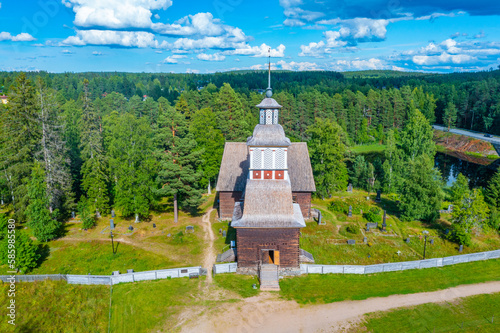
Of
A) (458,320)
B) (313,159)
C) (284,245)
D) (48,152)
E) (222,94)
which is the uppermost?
(222,94)

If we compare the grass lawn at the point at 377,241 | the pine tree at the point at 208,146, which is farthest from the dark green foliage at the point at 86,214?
the grass lawn at the point at 377,241

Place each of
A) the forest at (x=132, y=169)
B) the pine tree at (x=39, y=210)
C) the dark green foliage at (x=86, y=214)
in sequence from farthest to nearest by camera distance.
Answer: the dark green foliage at (x=86, y=214), the forest at (x=132, y=169), the pine tree at (x=39, y=210)

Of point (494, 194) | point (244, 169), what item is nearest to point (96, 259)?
point (244, 169)

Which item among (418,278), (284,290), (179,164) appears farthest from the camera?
(179,164)

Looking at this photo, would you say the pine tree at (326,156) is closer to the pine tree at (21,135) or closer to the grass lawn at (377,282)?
the grass lawn at (377,282)

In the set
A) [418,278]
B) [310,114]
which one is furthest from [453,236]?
[310,114]

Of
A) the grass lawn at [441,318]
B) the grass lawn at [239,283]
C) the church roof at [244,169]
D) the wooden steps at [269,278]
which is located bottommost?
the grass lawn at [441,318]

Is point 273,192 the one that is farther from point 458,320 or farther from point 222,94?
point 222,94
